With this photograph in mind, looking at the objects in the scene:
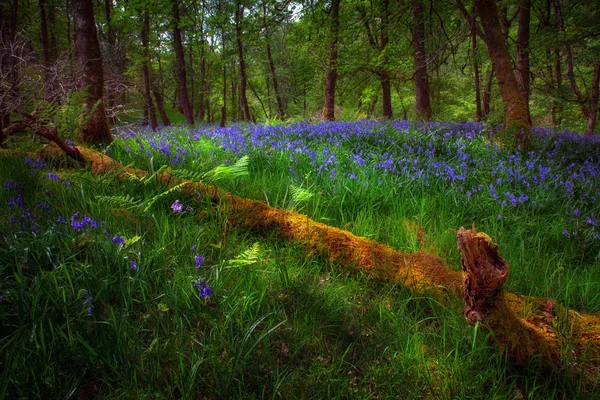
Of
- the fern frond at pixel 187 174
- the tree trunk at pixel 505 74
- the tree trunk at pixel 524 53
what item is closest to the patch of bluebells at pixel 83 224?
the fern frond at pixel 187 174

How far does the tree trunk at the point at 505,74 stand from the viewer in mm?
5418

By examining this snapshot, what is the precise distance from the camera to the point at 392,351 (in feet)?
5.12

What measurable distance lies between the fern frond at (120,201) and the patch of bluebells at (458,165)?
1.39 meters

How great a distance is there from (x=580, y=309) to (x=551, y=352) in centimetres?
74

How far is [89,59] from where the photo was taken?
514cm

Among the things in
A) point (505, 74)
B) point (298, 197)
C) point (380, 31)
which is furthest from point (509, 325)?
point (380, 31)

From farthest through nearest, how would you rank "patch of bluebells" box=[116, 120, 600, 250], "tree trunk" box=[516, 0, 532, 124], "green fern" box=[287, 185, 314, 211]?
"tree trunk" box=[516, 0, 532, 124] < "patch of bluebells" box=[116, 120, 600, 250] < "green fern" box=[287, 185, 314, 211]

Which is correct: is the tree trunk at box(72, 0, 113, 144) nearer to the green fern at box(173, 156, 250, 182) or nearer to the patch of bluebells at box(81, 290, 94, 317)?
the green fern at box(173, 156, 250, 182)

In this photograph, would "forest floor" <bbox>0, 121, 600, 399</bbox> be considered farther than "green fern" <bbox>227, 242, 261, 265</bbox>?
No

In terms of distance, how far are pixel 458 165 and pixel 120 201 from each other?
151 inches

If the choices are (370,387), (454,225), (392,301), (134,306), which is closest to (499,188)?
(454,225)

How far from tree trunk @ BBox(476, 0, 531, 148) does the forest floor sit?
2.32 meters

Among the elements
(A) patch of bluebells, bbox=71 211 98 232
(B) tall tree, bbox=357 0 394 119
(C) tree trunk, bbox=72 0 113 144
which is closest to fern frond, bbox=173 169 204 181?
(A) patch of bluebells, bbox=71 211 98 232

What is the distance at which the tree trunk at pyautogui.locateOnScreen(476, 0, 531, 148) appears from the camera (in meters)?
5.42
